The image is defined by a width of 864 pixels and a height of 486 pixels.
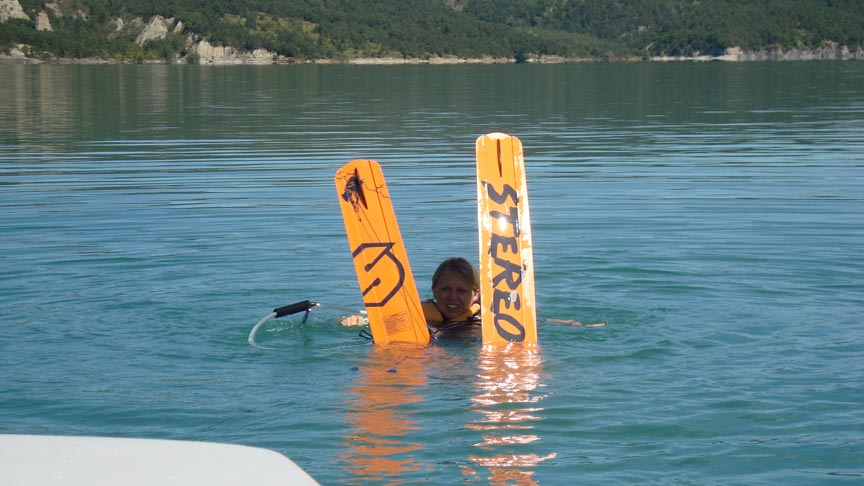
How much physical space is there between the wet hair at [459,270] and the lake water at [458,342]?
1.73 feet

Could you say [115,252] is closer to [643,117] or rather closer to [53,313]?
[53,313]

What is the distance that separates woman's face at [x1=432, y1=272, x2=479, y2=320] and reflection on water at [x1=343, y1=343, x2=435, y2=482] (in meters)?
0.47

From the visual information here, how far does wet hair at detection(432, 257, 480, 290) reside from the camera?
312 inches

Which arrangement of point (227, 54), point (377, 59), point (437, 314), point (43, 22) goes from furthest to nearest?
point (43, 22) < point (377, 59) < point (227, 54) < point (437, 314)

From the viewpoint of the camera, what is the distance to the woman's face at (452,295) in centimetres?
800

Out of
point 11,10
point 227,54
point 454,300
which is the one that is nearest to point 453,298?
point 454,300

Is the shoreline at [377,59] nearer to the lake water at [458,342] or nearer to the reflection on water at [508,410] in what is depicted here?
the lake water at [458,342]

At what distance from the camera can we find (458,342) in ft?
26.1

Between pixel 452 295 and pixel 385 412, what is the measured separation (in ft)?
6.27

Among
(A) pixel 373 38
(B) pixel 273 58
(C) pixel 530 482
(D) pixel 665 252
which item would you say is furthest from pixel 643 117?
(A) pixel 373 38

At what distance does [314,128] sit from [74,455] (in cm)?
2601

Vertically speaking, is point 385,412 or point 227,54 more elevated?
point 227,54

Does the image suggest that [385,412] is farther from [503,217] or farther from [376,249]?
[503,217]

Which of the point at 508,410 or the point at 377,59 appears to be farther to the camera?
the point at 377,59
